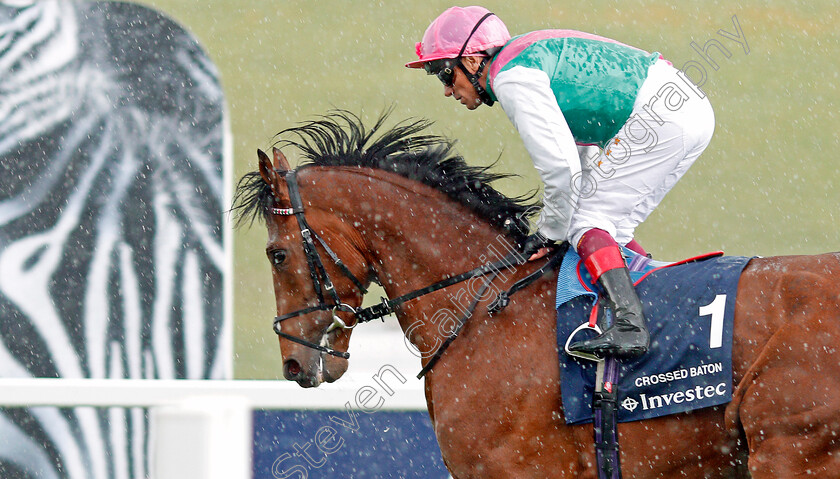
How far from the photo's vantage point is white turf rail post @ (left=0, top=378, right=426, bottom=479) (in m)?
3.39

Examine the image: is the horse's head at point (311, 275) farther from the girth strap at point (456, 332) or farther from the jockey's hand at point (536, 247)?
the jockey's hand at point (536, 247)

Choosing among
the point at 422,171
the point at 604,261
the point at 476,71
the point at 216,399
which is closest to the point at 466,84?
the point at 476,71

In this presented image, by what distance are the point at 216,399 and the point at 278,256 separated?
45.5 inches

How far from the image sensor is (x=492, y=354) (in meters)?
2.50

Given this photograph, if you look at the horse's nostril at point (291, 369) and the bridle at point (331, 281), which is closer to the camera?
the bridle at point (331, 281)

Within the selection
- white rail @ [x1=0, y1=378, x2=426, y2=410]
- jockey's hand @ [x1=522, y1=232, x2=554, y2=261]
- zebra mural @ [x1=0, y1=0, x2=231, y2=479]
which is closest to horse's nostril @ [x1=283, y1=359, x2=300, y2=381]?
jockey's hand @ [x1=522, y1=232, x2=554, y2=261]

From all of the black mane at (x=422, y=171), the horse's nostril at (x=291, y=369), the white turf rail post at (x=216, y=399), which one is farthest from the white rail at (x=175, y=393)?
the black mane at (x=422, y=171)

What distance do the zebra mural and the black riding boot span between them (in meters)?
3.74

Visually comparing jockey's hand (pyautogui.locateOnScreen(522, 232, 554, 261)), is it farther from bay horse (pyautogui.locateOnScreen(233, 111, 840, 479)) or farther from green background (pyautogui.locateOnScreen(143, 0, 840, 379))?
green background (pyautogui.locateOnScreen(143, 0, 840, 379))

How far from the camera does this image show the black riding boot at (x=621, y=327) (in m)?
2.26

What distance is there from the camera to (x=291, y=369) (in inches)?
109

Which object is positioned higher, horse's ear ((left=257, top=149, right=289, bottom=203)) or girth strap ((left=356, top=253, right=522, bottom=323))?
horse's ear ((left=257, top=149, right=289, bottom=203))

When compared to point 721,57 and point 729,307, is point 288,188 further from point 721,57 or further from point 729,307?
point 721,57

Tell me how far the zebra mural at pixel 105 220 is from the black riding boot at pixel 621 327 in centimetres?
374
